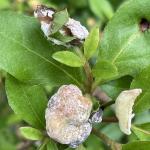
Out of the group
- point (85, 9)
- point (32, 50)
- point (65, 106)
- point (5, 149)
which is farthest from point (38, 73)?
point (85, 9)

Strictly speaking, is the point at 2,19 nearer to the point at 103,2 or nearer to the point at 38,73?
the point at 38,73

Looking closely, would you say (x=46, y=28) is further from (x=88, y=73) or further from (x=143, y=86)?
(x=143, y=86)

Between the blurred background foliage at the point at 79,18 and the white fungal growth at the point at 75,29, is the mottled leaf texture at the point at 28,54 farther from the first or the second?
the blurred background foliage at the point at 79,18

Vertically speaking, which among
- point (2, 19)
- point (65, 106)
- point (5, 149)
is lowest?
point (5, 149)

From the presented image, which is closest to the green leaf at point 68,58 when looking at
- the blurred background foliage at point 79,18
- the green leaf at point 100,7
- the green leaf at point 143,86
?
the green leaf at point 143,86

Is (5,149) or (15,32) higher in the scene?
(15,32)

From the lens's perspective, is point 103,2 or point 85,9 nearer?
A: point 103,2

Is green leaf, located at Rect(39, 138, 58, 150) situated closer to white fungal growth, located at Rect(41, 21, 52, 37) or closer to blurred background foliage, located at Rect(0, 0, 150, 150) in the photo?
white fungal growth, located at Rect(41, 21, 52, 37)

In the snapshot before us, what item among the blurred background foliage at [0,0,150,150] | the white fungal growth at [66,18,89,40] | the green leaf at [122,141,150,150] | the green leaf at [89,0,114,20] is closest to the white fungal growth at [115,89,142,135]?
the green leaf at [122,141,150,150]
